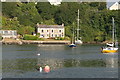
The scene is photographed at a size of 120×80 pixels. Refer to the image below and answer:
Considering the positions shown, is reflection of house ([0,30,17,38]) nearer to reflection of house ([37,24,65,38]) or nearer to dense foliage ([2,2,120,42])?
dense foliage ([2,2,120,42])

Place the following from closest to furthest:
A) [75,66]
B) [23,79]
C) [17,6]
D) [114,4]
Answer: [23,79] → [75,66] → [17,6] → [114,4]

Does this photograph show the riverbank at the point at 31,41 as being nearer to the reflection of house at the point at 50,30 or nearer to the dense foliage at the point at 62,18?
the dense foliage at the point at 62,18

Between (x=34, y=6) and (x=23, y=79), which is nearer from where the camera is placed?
(x=23, y=79)

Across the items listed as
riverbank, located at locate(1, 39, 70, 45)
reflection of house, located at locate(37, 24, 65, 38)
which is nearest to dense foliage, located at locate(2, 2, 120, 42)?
reflection of house, located at locate(37, 24, 65, 38)

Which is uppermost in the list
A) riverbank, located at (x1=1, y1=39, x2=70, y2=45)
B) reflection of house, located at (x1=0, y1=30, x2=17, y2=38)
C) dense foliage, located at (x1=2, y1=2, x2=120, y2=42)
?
dense foliage, located at (x1=2, y1=2, x2=120, y2=42)

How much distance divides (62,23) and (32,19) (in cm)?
807

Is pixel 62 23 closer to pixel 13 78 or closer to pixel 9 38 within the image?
pixel 9 38

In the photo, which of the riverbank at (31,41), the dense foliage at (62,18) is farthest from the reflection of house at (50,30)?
the riverbank at (31,41)

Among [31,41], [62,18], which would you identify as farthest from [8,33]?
[62,18]

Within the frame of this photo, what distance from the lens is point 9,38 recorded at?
10144cm

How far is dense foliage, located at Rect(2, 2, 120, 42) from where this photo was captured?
4068 inches

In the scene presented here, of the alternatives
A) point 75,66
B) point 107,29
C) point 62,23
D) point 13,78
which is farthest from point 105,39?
point 13,78

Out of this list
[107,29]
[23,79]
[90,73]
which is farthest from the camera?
[107,29]

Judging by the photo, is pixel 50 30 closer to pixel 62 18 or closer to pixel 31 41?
pixel 62 18
